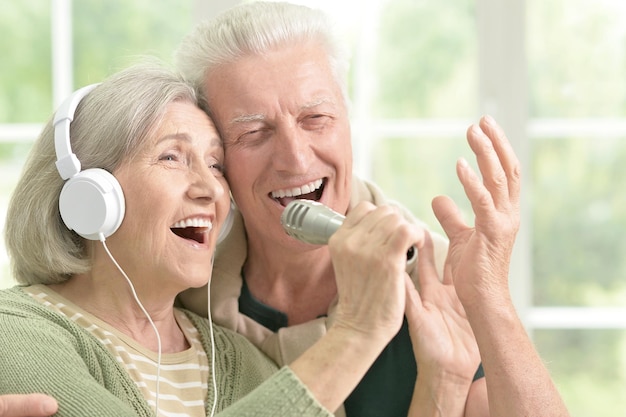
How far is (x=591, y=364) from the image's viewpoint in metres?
3.58

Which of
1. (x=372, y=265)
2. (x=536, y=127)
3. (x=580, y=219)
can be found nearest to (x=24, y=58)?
(x=536, y=127)

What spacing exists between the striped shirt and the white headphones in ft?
0.50

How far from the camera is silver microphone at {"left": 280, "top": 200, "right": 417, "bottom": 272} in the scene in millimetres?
1461

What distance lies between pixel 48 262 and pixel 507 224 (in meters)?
0.90

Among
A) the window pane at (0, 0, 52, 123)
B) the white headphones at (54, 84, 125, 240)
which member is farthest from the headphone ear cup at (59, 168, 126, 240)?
the window pane at (0, 0, 52, 123)

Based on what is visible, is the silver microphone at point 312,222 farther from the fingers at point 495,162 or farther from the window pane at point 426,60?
the window pane at point 426,60

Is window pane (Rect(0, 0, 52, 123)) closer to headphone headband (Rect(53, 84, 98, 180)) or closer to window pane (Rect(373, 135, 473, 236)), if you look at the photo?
window pane (Rect(373, 135, 473, 236))

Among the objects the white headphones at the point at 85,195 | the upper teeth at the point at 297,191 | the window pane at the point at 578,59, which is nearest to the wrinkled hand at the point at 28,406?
the white headphones at the point at 85,195

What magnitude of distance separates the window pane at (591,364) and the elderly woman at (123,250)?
1.94m

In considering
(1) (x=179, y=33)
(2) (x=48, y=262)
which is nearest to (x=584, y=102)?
(1) (x=179, y=33)

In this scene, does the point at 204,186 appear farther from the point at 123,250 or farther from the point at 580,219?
the point at 580,219

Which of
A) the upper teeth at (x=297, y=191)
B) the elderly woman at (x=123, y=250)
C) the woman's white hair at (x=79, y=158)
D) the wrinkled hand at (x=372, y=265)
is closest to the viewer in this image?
the wrinkled hand at (x=372, y=265)

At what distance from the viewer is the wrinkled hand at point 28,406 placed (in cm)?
146

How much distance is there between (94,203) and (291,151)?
444 mm
